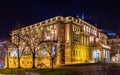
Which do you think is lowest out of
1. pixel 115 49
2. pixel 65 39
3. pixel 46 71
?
pixel 46 71

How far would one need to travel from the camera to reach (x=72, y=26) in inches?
3676

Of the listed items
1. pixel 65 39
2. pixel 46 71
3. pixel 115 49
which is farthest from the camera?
pixel 115 49

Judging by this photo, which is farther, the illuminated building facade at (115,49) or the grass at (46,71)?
the illuminated building facade at (115,49)

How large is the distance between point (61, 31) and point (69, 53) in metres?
8.47

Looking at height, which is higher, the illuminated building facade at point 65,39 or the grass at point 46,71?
the illuminated building facade at point 65,39

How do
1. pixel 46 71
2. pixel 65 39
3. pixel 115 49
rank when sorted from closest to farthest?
pixel 46 71 < pixel 65 39 < pixel 115 49

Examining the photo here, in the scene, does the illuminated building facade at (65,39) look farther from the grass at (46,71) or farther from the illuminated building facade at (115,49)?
the grass at (46,71)

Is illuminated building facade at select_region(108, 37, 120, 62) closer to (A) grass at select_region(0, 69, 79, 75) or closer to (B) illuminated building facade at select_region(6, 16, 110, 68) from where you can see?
(B) illuminated building facade at select_region(6, 16, 110, 68)

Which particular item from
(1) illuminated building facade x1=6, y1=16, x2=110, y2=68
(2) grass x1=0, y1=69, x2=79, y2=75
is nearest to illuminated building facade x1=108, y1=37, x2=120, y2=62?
(1) illuminated building facade x1=6, y1=16, x2=110, y2=68

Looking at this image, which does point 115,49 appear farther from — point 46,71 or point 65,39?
point 46,71

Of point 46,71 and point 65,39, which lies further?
point 65,39

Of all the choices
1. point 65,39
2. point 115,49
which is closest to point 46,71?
point 65,39

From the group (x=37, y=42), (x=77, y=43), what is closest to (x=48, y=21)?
(x=77, y=43)

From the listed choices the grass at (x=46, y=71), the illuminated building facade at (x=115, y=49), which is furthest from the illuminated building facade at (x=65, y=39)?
the grass at (x=46, y=71)
